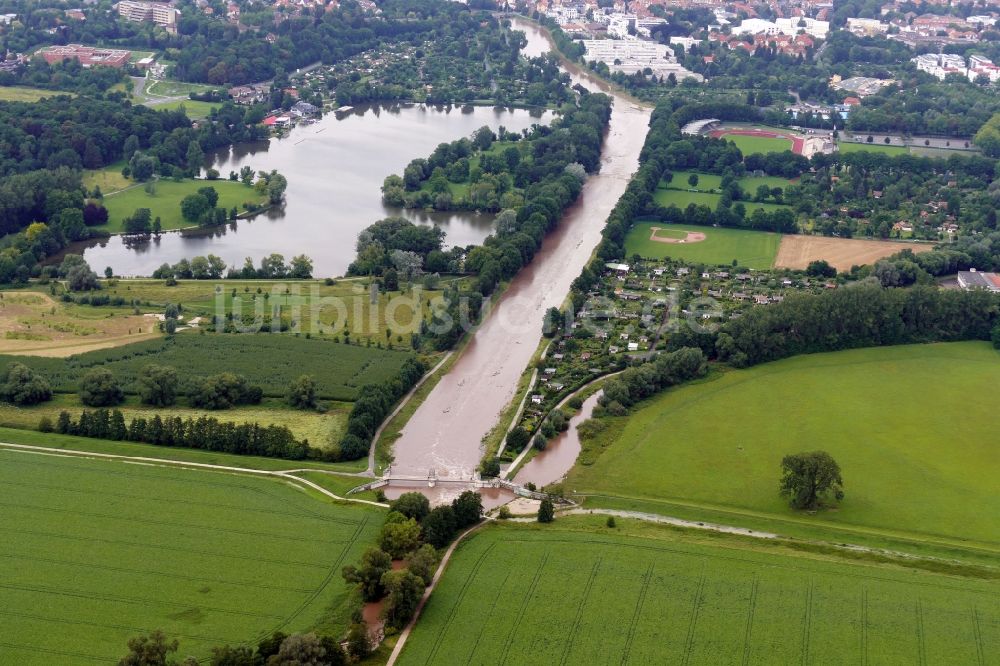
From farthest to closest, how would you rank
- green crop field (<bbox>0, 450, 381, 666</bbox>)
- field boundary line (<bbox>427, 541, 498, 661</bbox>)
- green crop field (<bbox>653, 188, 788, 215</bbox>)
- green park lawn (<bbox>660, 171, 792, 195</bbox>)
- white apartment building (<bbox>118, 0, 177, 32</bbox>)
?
1. white apartment building (<bbox>118, 0, 177, 32</bbox>)
2. green park lawn (<bbox>660, 171, 792, 195</bbox>)
3. green crop field (<bbox>653, 188, 788, 215</bbox>)
4. green crop field (<bbox>0, 450, 381, 666</bbox>)
5. field boundary line (<bbox>427, 541, 498, 661</bbox>)

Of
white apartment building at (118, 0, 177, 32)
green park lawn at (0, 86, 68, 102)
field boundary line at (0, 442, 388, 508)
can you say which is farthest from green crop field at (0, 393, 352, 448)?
white apartment building at (118, 0, 177, 32)

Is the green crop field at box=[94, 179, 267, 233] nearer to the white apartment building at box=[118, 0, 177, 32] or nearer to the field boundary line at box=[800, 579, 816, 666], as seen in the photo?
the white apartment building at box=[118, 0, 177, 32]

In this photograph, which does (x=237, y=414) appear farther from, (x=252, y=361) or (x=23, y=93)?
(x=23, y=93)

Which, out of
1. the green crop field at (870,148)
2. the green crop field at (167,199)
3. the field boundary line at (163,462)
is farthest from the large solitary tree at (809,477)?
the green crop field at (870,148)

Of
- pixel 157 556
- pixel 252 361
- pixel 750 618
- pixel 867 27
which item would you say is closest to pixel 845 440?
pixel 750 618

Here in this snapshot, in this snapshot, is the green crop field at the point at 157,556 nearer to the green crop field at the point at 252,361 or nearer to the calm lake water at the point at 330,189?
the green crop field at the point at 252,361

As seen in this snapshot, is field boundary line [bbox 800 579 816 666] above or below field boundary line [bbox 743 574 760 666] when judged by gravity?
above
